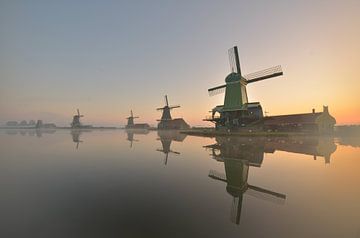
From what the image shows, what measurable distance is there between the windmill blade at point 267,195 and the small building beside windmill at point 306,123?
43.5 metres

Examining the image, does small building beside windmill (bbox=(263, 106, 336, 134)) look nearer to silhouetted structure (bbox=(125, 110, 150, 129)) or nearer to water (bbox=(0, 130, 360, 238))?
water (bbox=(0, 130, 360, 238))

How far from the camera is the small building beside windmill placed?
46469 mm

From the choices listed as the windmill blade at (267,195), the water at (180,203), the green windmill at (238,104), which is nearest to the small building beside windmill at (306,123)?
the green windmill at (238,104)

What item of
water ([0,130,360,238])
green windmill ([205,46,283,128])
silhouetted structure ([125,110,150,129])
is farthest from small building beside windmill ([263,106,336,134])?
silhouetted structure ([125,110,150,129])

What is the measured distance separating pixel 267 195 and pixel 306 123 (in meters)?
45.6

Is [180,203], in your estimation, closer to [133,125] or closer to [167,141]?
[167,141]

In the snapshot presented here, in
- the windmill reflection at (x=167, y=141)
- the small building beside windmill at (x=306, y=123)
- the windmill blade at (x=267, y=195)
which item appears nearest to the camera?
the windmill blade at (x=267, y=195)

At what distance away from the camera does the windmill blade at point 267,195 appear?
24.7 feet

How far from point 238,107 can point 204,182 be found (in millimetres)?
34670

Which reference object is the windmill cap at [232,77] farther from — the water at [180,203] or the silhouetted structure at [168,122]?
the silhouetted structure at [168,122]

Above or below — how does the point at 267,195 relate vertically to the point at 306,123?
below

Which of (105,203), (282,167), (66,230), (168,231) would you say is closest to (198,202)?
(168,231)

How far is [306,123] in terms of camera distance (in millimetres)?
46312

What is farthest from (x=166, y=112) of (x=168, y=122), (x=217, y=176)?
(x=217, y=176)
